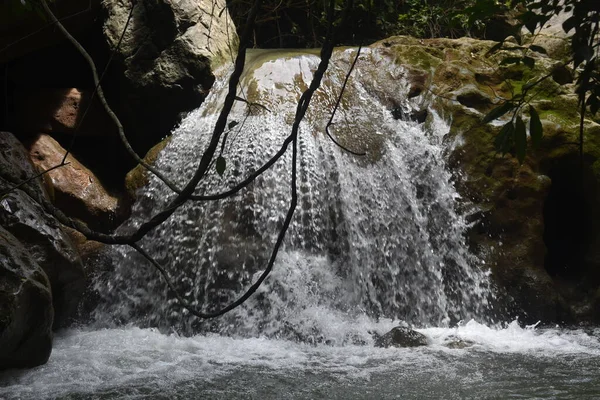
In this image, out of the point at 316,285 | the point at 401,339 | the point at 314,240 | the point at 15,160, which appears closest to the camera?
the point at 401,339

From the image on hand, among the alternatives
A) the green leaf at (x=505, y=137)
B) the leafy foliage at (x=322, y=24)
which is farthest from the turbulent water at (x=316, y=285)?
the leafy foliage at (x=322, y=24)

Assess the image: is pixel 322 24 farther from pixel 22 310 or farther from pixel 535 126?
pixel 535 126

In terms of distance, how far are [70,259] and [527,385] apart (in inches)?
134

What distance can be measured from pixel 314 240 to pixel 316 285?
1.49ft

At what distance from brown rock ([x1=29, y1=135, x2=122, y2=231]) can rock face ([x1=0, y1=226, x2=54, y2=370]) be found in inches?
85.8

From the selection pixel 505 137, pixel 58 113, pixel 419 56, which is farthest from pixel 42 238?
pixel 419 56

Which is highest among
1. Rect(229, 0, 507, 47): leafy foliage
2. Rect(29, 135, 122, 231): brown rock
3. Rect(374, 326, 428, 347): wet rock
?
Rect(229, 0, 507, 47): leafy foliage

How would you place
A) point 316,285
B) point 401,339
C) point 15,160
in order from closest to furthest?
point 401,339 < point 15,160 < point 316,285

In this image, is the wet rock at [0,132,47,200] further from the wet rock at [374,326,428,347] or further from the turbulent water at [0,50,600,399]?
the wet rock at [374,326,428,347]

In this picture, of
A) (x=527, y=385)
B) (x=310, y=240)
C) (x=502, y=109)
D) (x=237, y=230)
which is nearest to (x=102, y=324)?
(x=237, y=230)

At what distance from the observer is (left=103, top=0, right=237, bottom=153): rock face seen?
22.7 feet

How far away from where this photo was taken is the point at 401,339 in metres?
4.67

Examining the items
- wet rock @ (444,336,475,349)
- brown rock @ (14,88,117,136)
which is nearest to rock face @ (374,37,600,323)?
wet rock @ (444,336,475,349)

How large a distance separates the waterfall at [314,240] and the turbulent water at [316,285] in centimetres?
1
